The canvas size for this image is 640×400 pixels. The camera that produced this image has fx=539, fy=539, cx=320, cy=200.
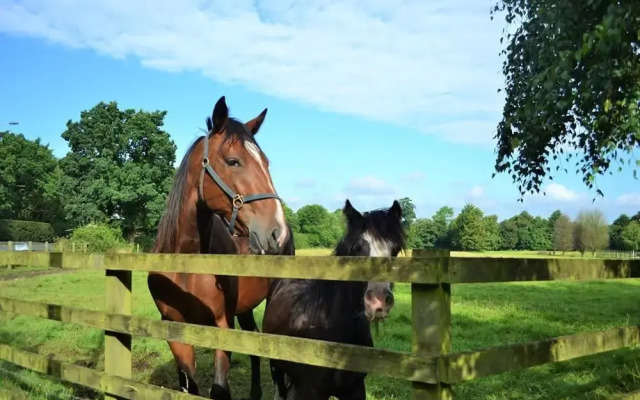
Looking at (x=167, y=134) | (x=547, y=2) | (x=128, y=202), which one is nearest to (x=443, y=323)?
(x=547, y=2)

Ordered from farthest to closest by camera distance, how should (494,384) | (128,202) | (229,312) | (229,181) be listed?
(128,202), (494,384), (229,312), (229,181)

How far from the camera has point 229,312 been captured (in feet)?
15.1

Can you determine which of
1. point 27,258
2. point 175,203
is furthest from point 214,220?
point 27,258

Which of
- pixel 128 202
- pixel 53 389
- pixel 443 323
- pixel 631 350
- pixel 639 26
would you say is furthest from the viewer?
A: pixel 128 202

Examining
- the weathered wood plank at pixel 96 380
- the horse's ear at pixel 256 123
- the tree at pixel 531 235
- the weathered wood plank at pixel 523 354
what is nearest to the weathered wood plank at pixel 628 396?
the weathered wood plank at pixel 523 354

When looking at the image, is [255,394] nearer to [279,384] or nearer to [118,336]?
[279,384]

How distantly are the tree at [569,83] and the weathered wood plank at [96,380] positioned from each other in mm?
3488

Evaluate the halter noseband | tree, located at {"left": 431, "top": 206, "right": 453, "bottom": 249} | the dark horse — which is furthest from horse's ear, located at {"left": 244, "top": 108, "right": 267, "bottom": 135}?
tree, located at {"left": 431, "top": 206, "right": 453, "bottom": 249}

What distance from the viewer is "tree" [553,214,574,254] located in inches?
3548

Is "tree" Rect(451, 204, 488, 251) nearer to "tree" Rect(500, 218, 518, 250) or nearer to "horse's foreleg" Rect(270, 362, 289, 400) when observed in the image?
"tree" Rect(500, 218, 518, 250)

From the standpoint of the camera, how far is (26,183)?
189 ft

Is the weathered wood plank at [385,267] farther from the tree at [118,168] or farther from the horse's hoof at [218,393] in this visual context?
the tree at [118,168]

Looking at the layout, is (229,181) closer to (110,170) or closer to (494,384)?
(494,384)

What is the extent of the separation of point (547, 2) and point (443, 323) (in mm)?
6218
